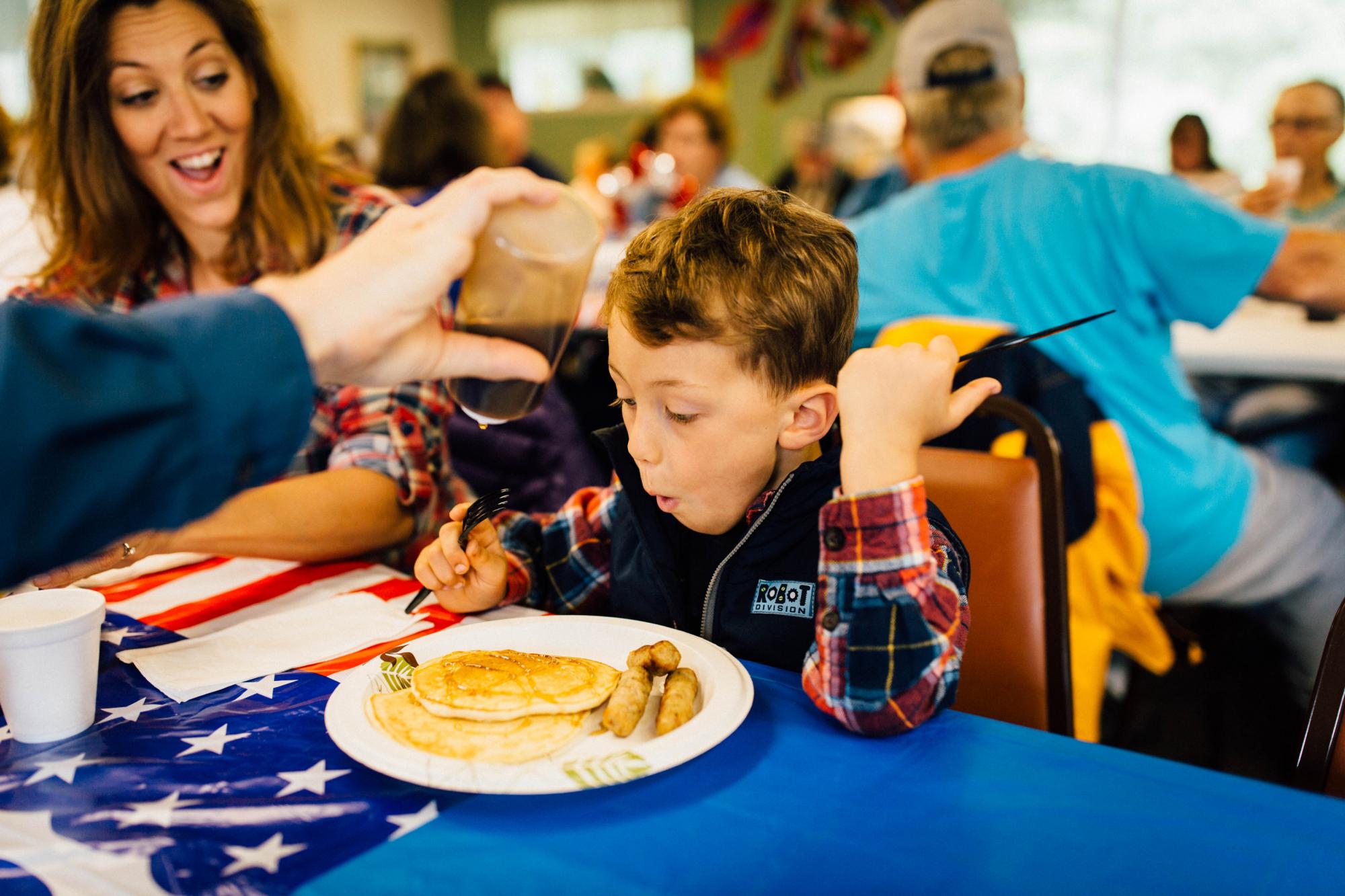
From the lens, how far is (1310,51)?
644cm

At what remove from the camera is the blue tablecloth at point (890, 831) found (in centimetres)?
65

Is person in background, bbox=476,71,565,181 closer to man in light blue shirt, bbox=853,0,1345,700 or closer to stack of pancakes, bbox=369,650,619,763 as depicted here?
man in light blue shirt, bbox=853,0,1345,700

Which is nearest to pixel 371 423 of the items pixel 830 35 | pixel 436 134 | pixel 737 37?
pixel 436 134

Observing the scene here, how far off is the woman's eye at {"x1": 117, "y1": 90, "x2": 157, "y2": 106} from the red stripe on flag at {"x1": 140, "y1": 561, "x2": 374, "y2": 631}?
2.85 ft

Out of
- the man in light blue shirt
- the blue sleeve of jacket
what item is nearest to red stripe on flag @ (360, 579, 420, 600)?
the blue sleeve of jacket

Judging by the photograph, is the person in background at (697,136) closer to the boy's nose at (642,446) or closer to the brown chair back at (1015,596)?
the brown chair back at (1015,596)

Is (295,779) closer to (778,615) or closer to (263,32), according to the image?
(778,615)

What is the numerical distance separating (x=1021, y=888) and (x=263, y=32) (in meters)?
1.79

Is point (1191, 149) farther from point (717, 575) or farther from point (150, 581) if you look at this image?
point (150, 581)

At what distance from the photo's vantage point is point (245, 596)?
1248mm

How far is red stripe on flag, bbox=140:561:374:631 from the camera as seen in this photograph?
3.83 ft

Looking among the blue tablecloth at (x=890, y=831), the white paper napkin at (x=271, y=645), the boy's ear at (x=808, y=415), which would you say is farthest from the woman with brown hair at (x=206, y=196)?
the blue tablecloth at (x=890, y=831)

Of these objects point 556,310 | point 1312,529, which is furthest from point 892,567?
point 1312,529

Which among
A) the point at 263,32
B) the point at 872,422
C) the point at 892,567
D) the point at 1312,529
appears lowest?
the point at 1312,529
